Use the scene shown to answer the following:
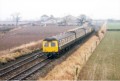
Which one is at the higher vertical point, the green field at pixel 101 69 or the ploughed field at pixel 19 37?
the green field at pixel 101 69

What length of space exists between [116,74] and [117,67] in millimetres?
3136

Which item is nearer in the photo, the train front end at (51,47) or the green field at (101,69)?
the green field at (101,69)

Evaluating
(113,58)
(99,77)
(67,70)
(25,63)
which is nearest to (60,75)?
(67,70)

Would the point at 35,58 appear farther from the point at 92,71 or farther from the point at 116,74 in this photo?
the point at 116,74

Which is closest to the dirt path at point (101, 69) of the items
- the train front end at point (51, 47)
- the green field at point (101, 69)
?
the green field at point (101, 69)

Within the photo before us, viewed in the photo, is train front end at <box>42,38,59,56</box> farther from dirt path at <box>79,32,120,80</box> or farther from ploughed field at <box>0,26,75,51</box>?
ploughed field at <box>0,26,75,51</box>

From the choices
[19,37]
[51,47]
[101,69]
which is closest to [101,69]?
[101,69]

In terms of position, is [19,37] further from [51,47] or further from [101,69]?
[101,69]

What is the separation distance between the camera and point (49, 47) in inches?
1173

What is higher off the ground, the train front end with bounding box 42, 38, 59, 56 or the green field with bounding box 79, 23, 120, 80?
the train front end with bounding box 42, 38, 59, 56

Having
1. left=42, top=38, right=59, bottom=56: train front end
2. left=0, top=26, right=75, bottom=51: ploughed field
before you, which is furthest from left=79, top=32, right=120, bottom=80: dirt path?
left=0, top=26, right=75, bottom=51: ploughed field

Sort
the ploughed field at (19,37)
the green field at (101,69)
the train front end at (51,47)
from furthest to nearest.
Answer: the ploughed field at (19,37) < the train front end at (51,47) < the green field at (101,69)

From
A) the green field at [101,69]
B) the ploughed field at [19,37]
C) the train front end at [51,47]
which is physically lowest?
the ploughed field at [19,37]

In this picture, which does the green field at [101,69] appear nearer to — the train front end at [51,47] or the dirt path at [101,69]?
the dirt path at [101,69]
